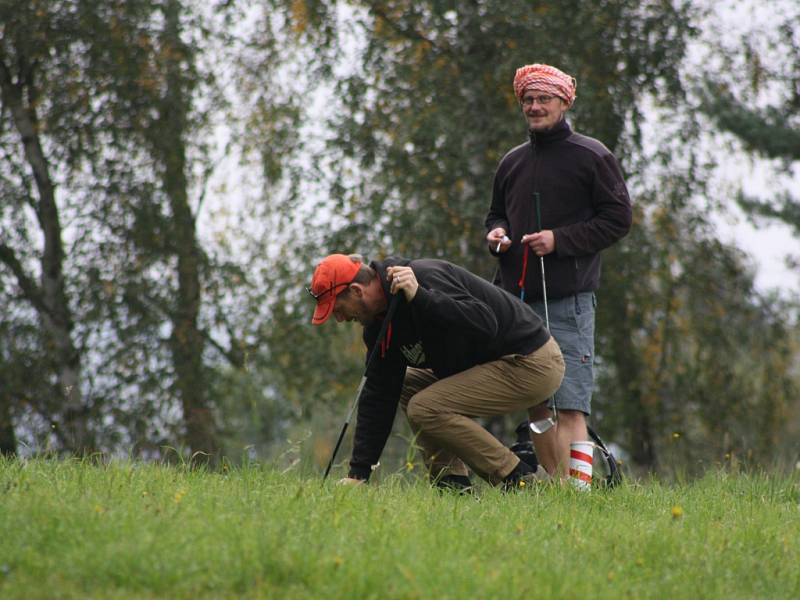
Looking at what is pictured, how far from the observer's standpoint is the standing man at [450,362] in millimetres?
5812

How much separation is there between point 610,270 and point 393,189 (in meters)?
2.50

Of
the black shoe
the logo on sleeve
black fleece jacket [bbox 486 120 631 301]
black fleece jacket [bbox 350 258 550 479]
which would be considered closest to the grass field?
the black shoe

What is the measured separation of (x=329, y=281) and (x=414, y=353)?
2.08 feet

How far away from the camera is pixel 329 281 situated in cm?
573

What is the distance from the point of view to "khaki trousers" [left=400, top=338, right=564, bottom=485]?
600 centimetres

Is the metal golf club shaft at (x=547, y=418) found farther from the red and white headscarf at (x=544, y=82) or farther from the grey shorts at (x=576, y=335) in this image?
the red and white headscarf at (x=544, y=82)

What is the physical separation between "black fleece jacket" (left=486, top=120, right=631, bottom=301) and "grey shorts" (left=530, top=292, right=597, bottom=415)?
0.06 metres

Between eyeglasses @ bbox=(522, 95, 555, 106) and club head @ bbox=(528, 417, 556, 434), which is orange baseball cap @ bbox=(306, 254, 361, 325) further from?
eyeglasses @ bbox=(522, 95, 555, 106)

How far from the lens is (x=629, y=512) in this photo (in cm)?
545

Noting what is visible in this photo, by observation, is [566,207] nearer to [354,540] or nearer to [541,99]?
[541,99]

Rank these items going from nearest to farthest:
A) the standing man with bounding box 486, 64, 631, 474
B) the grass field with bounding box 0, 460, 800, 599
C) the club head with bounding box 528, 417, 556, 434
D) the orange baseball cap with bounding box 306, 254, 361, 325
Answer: the grass field with bounding box 0, 460, 800, 599 < the orange baseball cap with bounding box 306, 254, 361, 325 < the club head with bounding box 528, 417, 556, 434 < the standing man with bounding box 486, 64, 631, 474

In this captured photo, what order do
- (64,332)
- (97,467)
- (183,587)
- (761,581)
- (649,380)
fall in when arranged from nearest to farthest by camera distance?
(183,587)
(761,581)
(97,467)
(64,332)
(649,380)

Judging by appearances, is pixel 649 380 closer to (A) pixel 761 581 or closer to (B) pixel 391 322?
(B) pixel 391 322

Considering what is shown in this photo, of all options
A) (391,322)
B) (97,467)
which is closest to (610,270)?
(391,322)
